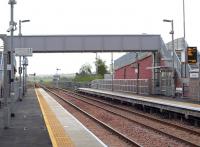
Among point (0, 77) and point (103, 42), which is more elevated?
point (103, 42)

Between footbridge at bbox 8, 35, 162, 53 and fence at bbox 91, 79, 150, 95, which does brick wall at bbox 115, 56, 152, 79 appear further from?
footbridge at bbox 8, 35, 162, 53

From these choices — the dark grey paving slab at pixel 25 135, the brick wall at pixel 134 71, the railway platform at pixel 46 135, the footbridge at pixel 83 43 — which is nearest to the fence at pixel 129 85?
the brick wall at pixel 134 71

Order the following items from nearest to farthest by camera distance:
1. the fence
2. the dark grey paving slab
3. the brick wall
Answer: the dark grey paving slab
the fence
the brick wall

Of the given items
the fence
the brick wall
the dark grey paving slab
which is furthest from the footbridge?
the dark grey paving slab

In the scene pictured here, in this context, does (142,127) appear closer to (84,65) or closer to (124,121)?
(124,121)

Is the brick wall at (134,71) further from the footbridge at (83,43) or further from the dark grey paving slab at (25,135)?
the dark grey paving slab at (25,135)

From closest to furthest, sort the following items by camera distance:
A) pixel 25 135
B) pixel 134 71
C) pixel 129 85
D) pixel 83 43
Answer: pixel 25 135 < pixel 129 85 < pixel 83 43 < pixel 134 71

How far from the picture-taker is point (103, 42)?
2384 inches

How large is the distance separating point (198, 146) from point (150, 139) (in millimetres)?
2888

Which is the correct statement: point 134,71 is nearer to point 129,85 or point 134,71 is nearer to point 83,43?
point 83,43

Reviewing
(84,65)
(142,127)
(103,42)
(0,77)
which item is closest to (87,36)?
(103,42)

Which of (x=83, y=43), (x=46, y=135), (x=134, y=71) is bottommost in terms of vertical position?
(x=46, y=135)

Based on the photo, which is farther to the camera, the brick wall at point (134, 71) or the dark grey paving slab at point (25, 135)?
the brick wall at point (134, 71)

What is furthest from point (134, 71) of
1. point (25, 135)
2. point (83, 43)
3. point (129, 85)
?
point (25, 135)
